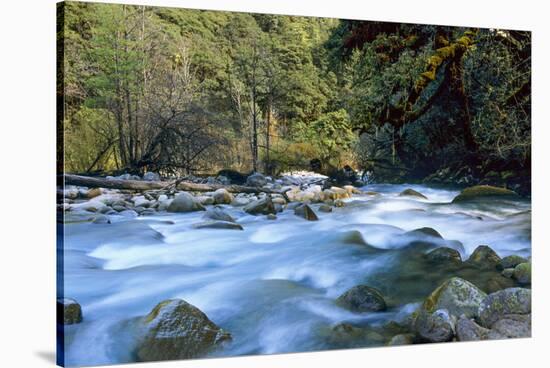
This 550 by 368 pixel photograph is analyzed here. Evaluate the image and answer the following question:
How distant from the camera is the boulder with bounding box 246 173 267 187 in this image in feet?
20.5

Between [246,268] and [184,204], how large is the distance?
0.65 meters

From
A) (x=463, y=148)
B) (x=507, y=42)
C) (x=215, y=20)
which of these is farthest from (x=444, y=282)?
(x=215, y=20)

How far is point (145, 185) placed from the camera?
19.5ft

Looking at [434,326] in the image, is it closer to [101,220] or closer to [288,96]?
[288,96]

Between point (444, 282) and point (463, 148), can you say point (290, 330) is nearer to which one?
point (444, 282)

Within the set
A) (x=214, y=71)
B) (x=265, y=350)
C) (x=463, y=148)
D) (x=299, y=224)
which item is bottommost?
(x=265, y=350)

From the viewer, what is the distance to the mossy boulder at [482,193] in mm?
7008

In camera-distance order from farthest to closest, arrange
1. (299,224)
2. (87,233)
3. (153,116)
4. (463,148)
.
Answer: (463,148), (299,224), (153,116), (87,233)

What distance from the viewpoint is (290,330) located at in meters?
6.01

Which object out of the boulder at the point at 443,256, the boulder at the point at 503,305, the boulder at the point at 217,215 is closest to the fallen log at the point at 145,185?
the boulder at the point at 217,215

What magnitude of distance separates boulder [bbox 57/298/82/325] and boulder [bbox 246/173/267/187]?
5.26 ft

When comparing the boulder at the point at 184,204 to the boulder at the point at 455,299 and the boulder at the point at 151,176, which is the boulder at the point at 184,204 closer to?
the boulder at the point at 151,176

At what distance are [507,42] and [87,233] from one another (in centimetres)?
402

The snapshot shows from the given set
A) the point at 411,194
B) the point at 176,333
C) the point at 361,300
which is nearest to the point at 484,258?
the point at 411,194
